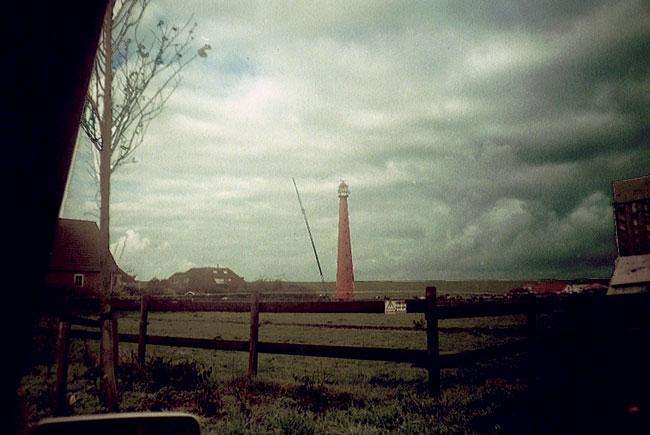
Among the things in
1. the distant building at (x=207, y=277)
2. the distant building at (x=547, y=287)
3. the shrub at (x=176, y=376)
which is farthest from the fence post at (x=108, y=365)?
the distant building at (x=207, y=277)

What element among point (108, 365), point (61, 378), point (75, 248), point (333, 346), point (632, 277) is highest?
point (75, 248)

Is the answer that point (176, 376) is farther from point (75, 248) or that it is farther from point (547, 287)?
point (547, 287)

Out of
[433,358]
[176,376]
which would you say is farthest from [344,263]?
[433,358]

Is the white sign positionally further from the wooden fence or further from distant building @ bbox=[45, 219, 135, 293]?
distant building @ bbox=[45, 219, 135, 293]

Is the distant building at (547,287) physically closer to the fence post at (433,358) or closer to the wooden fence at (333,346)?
the wooden fence at (333,346)

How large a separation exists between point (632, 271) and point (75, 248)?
47.0 m

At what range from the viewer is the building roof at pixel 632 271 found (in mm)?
3139

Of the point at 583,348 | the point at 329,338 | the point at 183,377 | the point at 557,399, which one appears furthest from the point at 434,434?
the point at 329,338

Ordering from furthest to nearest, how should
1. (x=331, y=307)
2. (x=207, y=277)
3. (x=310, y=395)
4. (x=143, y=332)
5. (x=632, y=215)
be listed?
(x=207, y=277)
(x=143, y=332)
(x=331, y=307)
(x=310, y=395)
(x=632, y=215)

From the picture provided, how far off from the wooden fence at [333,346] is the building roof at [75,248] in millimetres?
36727

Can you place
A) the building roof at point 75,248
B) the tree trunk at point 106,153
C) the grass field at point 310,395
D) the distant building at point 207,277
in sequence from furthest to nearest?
the distant building at point 207,277 < the building roof at point 75,248 < the tree trunk at point 106,153 < the grass field at point 310,395

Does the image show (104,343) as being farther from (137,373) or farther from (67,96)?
(67,96)

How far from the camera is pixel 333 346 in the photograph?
645 cm

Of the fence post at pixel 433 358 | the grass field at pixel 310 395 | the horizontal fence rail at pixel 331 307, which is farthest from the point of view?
the horizontal fence rail at pixel 331 307
